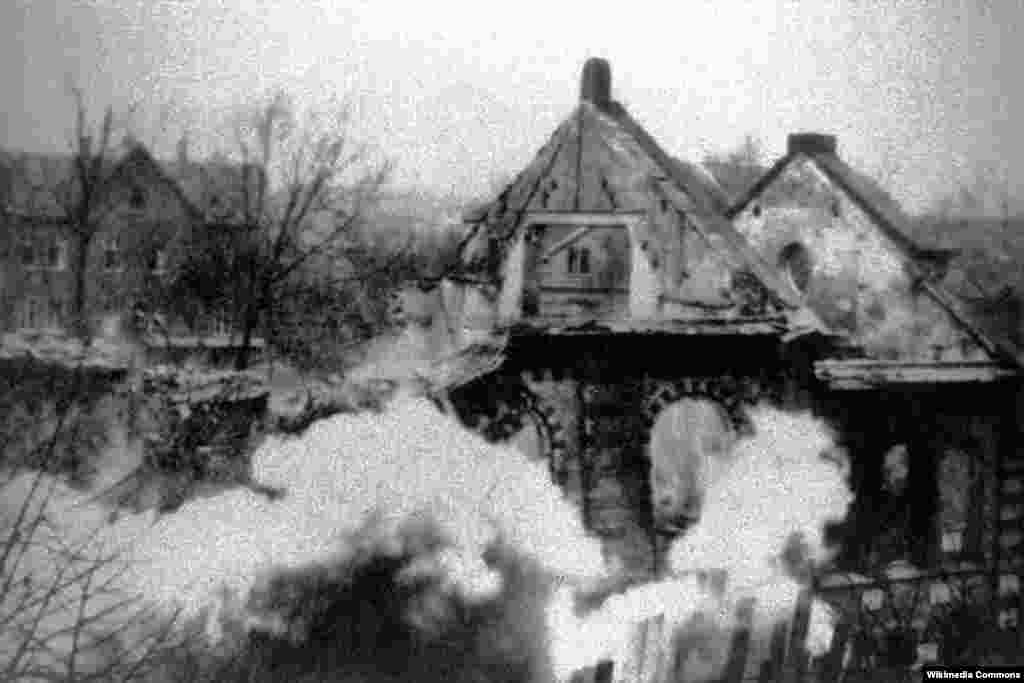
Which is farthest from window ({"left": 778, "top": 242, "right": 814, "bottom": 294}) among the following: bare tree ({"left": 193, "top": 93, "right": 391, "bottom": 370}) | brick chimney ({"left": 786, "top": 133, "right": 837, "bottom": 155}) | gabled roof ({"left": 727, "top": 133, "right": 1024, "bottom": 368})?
bare tree ({"left": 193, "top": 93, "right": 391, "bottom": 370})

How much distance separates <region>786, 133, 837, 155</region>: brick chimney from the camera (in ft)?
47.3

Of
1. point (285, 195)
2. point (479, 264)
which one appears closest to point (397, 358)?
point (479, 264)

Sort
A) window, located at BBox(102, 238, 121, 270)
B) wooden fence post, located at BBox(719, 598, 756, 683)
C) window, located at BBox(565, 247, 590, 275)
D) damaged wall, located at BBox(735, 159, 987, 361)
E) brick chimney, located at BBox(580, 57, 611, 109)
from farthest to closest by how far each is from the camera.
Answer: window, located at BBox(565, 247, 590, 275)
window, located at BBox(102, 238, 121, 270)
damaged wall, located at BBox(735, 159, 987, 361)
brick chimney, located at BBox(580, 57, 611, 109)
wooden fence post, located at BBox(719, 598, 756, 683)

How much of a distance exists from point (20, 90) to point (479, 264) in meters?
7.91

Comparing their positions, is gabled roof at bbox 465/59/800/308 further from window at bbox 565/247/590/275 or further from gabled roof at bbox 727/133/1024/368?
window at bbox 565/247/590/275

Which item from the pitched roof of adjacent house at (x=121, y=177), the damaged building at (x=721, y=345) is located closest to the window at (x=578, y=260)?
the damaged building at (x=721, y=345)

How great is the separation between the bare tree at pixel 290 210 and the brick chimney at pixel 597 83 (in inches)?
126

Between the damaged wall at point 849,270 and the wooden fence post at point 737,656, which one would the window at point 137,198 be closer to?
the damaged wall at point 849,270

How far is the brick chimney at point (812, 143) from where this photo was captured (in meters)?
14.4

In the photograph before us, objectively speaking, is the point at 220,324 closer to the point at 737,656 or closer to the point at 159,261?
the point at 159,261

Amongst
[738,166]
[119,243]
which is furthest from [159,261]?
[738,166]

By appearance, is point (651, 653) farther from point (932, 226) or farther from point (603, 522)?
point (932, 226)

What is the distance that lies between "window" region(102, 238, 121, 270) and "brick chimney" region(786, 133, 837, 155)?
1187 centimetres

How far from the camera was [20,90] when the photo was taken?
929cm
